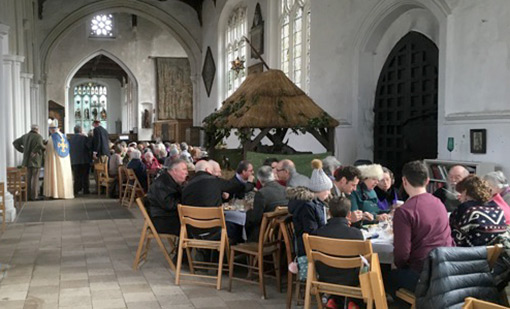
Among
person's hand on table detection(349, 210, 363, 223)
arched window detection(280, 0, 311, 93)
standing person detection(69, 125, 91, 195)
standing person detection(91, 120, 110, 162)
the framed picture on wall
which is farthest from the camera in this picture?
standing person detection(91, 120, 110, 162)

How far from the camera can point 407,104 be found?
9055 mm

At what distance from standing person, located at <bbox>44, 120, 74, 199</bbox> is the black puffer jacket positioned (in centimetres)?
1013

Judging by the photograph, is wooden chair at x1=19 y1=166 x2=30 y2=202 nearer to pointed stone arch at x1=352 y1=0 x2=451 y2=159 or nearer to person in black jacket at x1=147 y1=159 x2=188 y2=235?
person in black jacket at x1=147 y1=159 x2=188 y2=235

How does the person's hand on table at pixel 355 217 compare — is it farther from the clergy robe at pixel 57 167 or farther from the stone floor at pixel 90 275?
the clergy robe at pixel 57 167

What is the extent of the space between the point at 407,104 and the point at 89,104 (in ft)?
101

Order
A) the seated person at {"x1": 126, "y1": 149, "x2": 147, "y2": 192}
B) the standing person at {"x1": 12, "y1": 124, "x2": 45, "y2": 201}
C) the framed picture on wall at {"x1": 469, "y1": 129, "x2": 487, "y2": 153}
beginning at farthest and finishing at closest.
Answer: the standing person at {"x1": 12, "y1": 124, "x2": 45, "y2": 201} → the seated person at {"x1": 126, "y1": 149, "x2": 147, "y2": 192} → the framed picture on wall at {"x1": 469, "y1": 129, "x2": 487, "y2": 153}

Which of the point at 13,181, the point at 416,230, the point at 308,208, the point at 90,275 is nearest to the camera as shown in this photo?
the point at 416,230

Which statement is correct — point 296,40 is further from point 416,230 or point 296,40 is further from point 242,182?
point 416,230

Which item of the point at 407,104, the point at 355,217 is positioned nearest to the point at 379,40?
the point at 407,104

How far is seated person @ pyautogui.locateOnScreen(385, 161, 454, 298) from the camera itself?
3.57 meters

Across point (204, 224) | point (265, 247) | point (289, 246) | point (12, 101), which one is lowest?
point (265, 247)

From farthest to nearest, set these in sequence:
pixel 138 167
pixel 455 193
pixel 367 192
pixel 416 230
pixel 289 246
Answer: pixel 138 167 < pixel 455 193 < pixel 367 192 < pixel 289 246 < pixel 416 230

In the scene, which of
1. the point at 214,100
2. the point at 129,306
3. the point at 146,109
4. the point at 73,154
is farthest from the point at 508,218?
the point at 146,109

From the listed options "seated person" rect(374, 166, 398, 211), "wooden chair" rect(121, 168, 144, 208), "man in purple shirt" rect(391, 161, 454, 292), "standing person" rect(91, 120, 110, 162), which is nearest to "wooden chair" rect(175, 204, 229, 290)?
"seated person" rect(374, 166, 398, 211)
